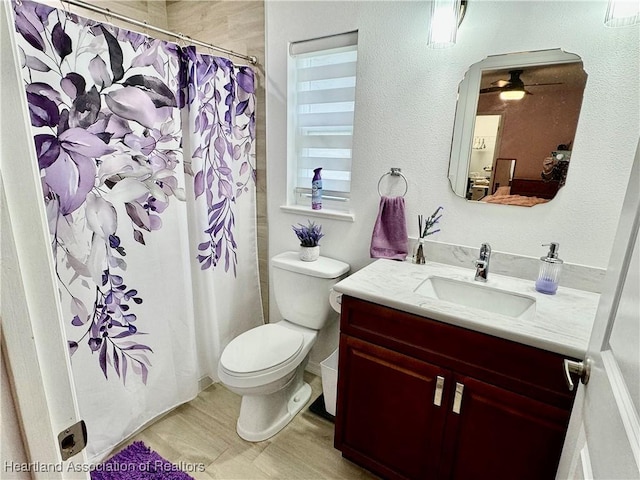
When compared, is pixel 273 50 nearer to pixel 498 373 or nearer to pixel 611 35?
pixel 611 35

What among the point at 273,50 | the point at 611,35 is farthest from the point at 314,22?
the point at 611,35

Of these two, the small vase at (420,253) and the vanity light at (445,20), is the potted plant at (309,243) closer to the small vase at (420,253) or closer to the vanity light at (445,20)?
the small vase at (420,253)

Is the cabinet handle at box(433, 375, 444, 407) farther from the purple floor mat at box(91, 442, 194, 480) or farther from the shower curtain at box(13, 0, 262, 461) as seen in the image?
the shower curtain at box(13, 0, 262, 461)

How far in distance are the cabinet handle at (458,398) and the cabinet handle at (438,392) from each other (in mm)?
48

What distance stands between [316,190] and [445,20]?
98 centimetres

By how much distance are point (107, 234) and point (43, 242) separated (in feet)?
3.70

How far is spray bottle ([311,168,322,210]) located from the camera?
1963 millimetres

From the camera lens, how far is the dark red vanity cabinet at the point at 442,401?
1069 mm

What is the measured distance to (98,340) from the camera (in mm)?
1537

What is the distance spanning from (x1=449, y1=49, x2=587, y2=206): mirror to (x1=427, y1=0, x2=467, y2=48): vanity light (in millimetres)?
174

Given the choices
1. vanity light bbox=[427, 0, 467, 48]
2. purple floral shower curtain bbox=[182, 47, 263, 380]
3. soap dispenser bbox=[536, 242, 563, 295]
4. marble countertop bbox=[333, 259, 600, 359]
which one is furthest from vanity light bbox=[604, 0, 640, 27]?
purple floral shower curtain bbox=[182, 47, 263, 380]

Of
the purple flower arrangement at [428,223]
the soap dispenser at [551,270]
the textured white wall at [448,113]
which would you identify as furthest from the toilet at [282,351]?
the soap dispenser at [551,270]

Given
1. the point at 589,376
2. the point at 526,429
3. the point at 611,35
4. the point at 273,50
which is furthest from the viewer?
the point at 273,50

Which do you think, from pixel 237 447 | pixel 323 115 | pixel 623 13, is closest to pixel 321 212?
pixel 323 115
